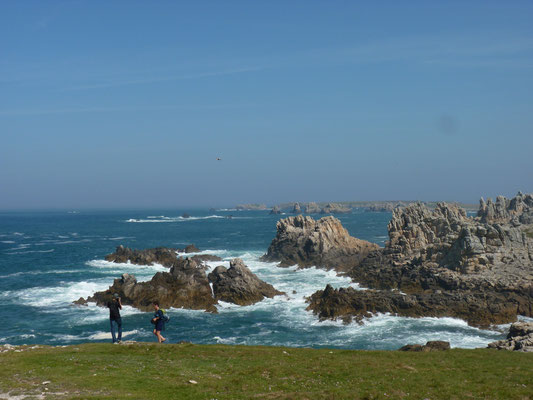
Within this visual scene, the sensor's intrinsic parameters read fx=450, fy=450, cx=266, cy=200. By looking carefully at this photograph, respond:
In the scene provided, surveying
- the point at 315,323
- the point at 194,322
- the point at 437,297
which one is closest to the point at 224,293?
the point at 194,322

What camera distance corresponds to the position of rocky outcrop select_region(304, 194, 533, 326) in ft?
178

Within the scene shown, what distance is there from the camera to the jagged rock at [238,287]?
6359 centimetres

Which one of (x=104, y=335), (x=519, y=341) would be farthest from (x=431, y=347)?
(x=104, y=335)

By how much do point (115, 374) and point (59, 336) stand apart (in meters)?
30.3

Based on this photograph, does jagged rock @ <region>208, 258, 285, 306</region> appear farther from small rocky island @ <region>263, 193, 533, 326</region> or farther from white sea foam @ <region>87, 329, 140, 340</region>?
white sea foam @ <region>87, 329, 140, 340</region>

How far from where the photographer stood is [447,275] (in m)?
62.4

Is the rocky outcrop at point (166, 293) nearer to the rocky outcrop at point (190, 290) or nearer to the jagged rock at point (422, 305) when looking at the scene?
the rocky outcrop at point (190, 290)

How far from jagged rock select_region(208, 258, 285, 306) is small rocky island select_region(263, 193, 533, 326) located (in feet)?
26.0

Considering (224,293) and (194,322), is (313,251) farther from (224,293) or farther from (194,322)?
(194,322)

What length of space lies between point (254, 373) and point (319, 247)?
2768 inches

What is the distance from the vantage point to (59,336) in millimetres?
48406

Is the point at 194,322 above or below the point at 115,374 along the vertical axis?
below

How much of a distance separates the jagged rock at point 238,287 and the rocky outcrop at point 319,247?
2336 centimetres

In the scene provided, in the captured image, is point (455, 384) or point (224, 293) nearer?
point (455, 384)
